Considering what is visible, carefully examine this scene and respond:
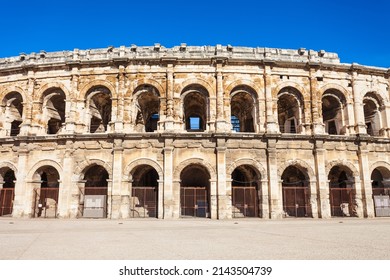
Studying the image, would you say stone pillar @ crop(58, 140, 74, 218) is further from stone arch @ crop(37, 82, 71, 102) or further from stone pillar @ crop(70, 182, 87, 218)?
stone arch @ crop(37, 82, 71, 102)

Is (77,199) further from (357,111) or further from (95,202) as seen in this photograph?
(357,111)

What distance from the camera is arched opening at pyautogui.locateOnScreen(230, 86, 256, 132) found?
54.2ft

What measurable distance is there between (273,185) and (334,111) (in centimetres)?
673

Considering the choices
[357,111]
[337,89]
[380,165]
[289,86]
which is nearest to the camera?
[380,165]

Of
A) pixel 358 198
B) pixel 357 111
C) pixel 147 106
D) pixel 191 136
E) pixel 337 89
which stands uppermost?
pixel 337 89

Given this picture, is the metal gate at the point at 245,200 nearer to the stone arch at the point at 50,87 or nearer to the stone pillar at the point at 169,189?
the stone pillar at the point at 169,189

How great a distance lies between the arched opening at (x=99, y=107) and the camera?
54.5 ft

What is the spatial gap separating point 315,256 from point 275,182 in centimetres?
1020

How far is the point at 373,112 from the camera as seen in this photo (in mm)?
17875

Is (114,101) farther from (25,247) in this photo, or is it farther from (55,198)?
(25,247)

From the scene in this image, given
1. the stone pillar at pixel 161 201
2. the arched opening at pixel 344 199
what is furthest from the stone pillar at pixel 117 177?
the arched opening at pixel 344 199

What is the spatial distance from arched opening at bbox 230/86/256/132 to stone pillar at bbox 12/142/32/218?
11928 mm

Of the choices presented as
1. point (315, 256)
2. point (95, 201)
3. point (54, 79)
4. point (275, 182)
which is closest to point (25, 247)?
point (315, 256)

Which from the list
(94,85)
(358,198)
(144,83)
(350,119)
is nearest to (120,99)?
(144,83)
